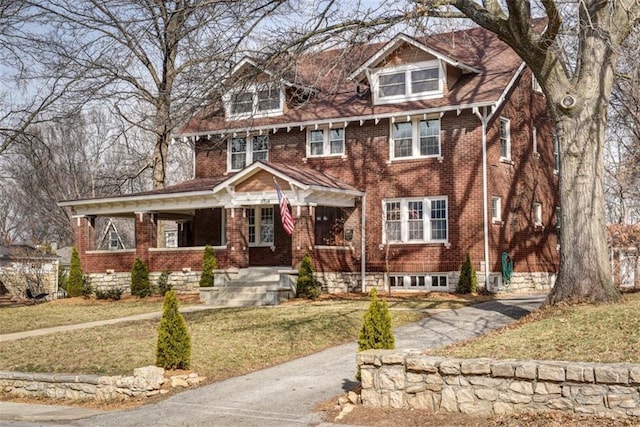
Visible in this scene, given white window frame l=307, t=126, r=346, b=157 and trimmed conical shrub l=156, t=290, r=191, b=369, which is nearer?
trimmed conical shrub l=156, t=290, r=191, b=369

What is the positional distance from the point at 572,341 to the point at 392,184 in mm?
16272

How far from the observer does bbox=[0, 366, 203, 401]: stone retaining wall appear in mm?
11586

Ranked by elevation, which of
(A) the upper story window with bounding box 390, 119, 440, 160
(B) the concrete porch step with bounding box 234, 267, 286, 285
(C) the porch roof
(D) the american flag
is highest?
(A) the upper story window with bounding box 390, 119, 440, 160

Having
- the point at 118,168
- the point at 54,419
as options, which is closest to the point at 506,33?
the point at 54,419

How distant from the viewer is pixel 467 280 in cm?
2331

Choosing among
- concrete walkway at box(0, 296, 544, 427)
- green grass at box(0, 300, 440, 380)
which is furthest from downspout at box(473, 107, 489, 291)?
concrete walkway at box(0, 296, 544, 427)

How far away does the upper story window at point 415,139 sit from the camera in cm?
2525

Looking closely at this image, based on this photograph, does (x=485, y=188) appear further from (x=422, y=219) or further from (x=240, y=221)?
(x=240, y=221)

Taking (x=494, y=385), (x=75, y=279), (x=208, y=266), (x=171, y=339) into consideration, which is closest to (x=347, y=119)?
(x=208, y=266)

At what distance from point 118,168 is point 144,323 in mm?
40195

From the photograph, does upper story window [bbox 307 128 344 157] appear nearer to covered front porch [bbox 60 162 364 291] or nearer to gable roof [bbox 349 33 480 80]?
covered front porch [bbox 60 162 364 291]

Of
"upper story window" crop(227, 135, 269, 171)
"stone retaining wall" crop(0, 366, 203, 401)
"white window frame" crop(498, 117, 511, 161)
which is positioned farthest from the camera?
"upper story window" crop(227, 135, 269, 171)

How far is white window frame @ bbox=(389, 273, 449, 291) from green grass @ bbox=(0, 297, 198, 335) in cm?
737

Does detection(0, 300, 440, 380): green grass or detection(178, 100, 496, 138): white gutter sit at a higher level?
detection(178, 100, 496, 138): white gutter
